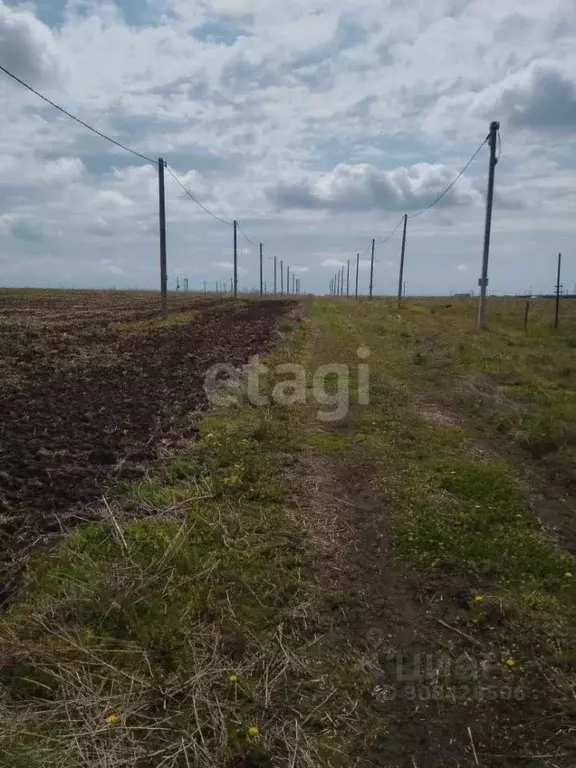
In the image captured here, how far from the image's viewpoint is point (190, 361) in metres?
15.4

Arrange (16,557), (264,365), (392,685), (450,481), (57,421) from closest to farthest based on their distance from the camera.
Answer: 1. (392,685)
2. (16,557)
3. (450,481)
4. (57,421)
5. (264,365)

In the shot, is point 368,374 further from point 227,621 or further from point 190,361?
point 227,621

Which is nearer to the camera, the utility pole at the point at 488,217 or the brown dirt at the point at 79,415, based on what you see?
the brown dirt at the point at 79,415

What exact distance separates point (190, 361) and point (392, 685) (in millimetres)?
12580

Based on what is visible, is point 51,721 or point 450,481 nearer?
point 51,721

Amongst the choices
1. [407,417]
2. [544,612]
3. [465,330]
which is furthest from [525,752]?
[465,330]

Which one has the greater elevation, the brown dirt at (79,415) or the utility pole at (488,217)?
the utility pole at (488,217)

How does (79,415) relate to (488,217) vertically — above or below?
below

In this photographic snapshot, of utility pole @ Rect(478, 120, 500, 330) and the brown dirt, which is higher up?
utility pole @ Rect(478, 120, 500, 330)

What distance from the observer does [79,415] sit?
9023 millimetres

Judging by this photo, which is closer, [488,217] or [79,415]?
[79,415]

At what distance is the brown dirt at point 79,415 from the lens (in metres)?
5.45

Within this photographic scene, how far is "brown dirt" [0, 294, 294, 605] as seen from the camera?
17.9 ft

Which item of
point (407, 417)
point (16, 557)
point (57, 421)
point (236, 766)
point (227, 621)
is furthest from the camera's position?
point (407, 417)
